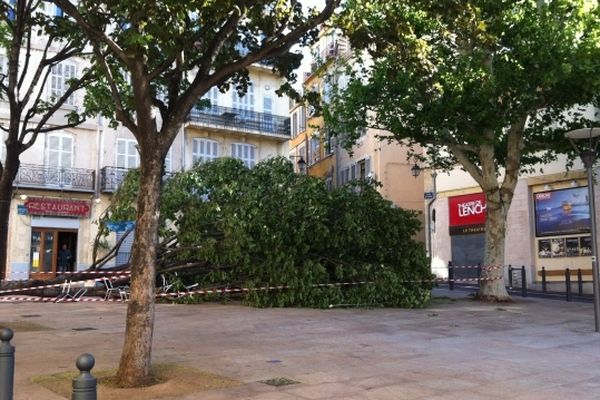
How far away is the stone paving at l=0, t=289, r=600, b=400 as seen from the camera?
6926 millimetres

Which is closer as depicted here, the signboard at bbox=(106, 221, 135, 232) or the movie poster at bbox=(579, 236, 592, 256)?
the signboard at bbox=(106, 221, 135, 232)

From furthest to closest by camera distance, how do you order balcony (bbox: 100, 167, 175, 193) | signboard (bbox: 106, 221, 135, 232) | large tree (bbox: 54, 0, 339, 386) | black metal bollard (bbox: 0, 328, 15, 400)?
1. balcony (bbox: 100, 167, 175, 193)
2. signboard (bbox: 106, 221, 135, 232)
3. large tree (bbox: 54, 0, 339, 386)
4. black metal bollard (bbox: 0, 328, 15, 400)

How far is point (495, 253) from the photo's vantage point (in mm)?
18094

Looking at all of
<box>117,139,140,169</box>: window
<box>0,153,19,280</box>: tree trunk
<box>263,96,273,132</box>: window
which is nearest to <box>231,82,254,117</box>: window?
<box>263,96,273,132</box>: window

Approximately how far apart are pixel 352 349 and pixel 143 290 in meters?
3.83

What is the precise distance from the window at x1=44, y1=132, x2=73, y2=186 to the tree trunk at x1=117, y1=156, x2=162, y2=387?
22.8 metres

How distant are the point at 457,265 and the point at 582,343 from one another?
1836 cm

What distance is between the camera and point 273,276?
16141mm

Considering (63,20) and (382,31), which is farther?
(63,20)

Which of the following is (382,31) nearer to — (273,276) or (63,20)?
(63,20)

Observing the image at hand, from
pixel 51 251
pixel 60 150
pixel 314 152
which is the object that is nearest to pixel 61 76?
pixel 60 150

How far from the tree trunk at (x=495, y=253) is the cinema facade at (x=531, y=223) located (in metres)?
5.47

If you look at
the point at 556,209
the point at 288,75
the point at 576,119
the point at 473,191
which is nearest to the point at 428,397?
the point at 288,75

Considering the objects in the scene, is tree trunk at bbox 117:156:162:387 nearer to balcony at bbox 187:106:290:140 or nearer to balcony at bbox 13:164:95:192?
balcony at bbox 13:164:95:192
